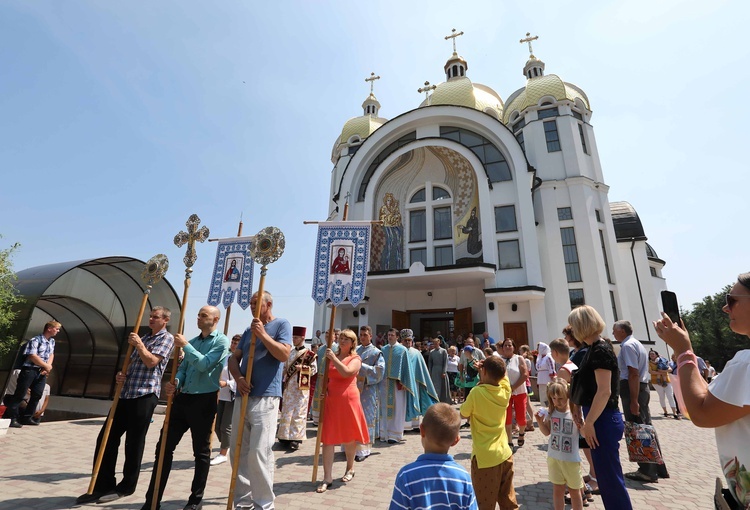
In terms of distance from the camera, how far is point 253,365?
3.64 m

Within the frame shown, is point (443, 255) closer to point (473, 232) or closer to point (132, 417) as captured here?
point (473, 232)

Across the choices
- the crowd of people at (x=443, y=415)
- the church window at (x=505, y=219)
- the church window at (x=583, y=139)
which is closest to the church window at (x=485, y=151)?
the church window at (x=505, y=219)

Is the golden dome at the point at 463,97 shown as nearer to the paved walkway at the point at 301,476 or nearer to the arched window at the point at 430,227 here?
the arched window at the point at 430,227

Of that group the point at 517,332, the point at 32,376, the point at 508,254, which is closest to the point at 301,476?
the point at 32,376

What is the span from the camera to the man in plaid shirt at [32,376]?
7.37 metres

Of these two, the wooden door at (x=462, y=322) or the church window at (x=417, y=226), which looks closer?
the wooden door at (x=462, y=322)

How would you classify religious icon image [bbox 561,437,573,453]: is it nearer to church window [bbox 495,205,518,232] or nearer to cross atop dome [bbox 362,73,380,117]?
church window [bbox 495,205,518,232]

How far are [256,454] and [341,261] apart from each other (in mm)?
3828

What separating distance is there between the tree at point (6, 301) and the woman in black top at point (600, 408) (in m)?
9.48

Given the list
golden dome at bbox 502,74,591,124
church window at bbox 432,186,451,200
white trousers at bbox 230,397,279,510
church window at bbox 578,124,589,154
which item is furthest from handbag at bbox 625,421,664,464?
golden dome at bbox 502,74,591,124

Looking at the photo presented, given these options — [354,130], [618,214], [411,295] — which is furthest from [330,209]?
[618,214]

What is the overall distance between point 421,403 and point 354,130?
22.6m

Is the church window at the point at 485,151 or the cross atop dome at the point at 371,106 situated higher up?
the cross atop dome at the point at 371,106

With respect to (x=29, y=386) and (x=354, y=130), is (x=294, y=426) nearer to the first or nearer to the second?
(x=29, y=386)
